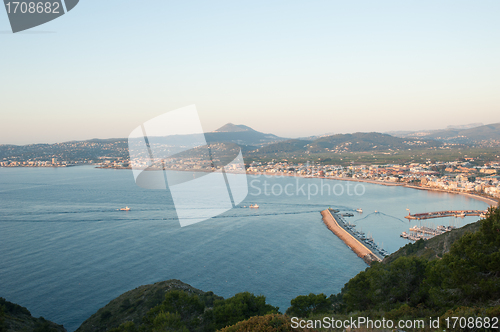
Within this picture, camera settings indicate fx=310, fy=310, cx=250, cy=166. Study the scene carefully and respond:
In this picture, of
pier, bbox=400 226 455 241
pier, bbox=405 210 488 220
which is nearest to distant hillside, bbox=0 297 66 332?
pier, bbox=400 226 455 241

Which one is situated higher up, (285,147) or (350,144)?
(285,147)

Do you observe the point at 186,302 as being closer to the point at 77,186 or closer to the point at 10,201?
the point at 10,201

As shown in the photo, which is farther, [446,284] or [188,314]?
[188,314]

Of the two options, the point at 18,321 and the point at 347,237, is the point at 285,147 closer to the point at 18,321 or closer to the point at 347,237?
the point at 347,237

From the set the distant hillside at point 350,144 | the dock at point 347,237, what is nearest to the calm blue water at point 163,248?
the dock at point 347,237

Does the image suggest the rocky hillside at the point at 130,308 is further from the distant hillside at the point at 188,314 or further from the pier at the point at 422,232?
the pier at the point at 422,232

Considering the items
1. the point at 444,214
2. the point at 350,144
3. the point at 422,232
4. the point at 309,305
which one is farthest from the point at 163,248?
the point at 350,144

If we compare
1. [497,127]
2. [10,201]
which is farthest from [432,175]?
[497,127]
